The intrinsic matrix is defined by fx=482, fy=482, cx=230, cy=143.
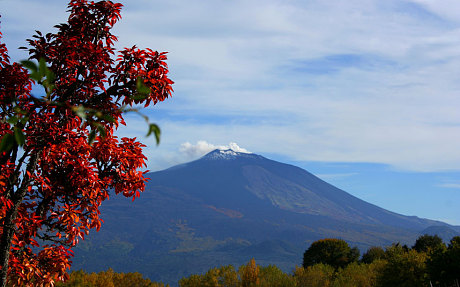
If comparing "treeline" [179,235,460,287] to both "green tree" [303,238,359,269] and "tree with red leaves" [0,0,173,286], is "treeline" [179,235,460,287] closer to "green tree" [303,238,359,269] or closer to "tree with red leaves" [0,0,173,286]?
"tree with red leaves" [0,0,173,286]

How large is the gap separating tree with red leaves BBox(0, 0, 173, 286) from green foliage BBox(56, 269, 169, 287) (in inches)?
896

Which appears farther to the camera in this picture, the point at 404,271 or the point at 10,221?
the point at 404,271

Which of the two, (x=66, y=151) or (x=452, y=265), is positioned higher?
(x=66, y=151)

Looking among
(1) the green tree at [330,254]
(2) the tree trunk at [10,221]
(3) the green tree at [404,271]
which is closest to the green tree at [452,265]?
(3) the green tree at [404,271]

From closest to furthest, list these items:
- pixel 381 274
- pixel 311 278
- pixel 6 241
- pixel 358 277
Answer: pixel 6 241 → pixel 381 274 → pixel 311 278 → pixel 358 277

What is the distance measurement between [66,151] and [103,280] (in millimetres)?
27884

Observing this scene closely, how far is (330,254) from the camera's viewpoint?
7056 centimetres

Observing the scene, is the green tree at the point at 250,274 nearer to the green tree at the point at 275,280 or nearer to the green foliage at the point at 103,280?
the green tree at the point at 275,280

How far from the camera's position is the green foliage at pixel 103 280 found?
99.6ft

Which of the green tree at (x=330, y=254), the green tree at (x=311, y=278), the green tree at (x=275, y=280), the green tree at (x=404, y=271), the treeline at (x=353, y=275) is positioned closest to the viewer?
the treeline at (x=353, y=275)

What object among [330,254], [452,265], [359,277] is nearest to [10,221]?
[452,265]

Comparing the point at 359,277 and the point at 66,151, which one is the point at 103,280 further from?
the point at 66,151

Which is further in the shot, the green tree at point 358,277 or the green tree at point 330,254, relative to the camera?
the green tree at point 330,254

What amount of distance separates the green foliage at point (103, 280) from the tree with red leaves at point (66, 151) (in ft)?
74.7
